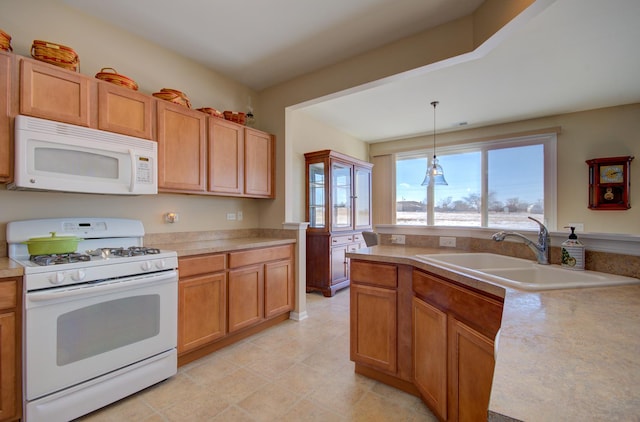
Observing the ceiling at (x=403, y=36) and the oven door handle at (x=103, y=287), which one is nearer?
the oven door handle at (x=103, y=287)

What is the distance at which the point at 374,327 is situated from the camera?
2012 millimetres

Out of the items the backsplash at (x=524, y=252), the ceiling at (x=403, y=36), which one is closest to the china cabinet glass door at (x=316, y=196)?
the ceiling at (x=403, y=36)

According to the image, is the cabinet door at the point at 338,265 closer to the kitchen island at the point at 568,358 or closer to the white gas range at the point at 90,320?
the white gas range at the point at 90,320

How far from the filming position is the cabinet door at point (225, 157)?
108 inches

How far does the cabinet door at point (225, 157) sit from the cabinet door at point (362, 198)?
229 centimetres

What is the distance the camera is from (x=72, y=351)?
1610 mm

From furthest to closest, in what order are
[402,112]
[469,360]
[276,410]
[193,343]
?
1. [402,112]
2. [193,343]
3. [276,410]
4. [469,360]

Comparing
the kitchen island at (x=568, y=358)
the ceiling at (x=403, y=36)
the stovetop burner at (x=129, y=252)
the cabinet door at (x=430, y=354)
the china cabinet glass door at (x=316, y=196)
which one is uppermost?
the ceiling at (x=403, y=36)

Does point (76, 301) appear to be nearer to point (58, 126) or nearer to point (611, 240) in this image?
point (58, 126)

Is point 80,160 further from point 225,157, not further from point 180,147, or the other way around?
point 225,157

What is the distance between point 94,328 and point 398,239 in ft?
7.35

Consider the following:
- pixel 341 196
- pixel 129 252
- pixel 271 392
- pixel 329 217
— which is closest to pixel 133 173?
pixel 129 252

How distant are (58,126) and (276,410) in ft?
7.44

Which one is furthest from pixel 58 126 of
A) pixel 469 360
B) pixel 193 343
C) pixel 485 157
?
pixel 485 157
